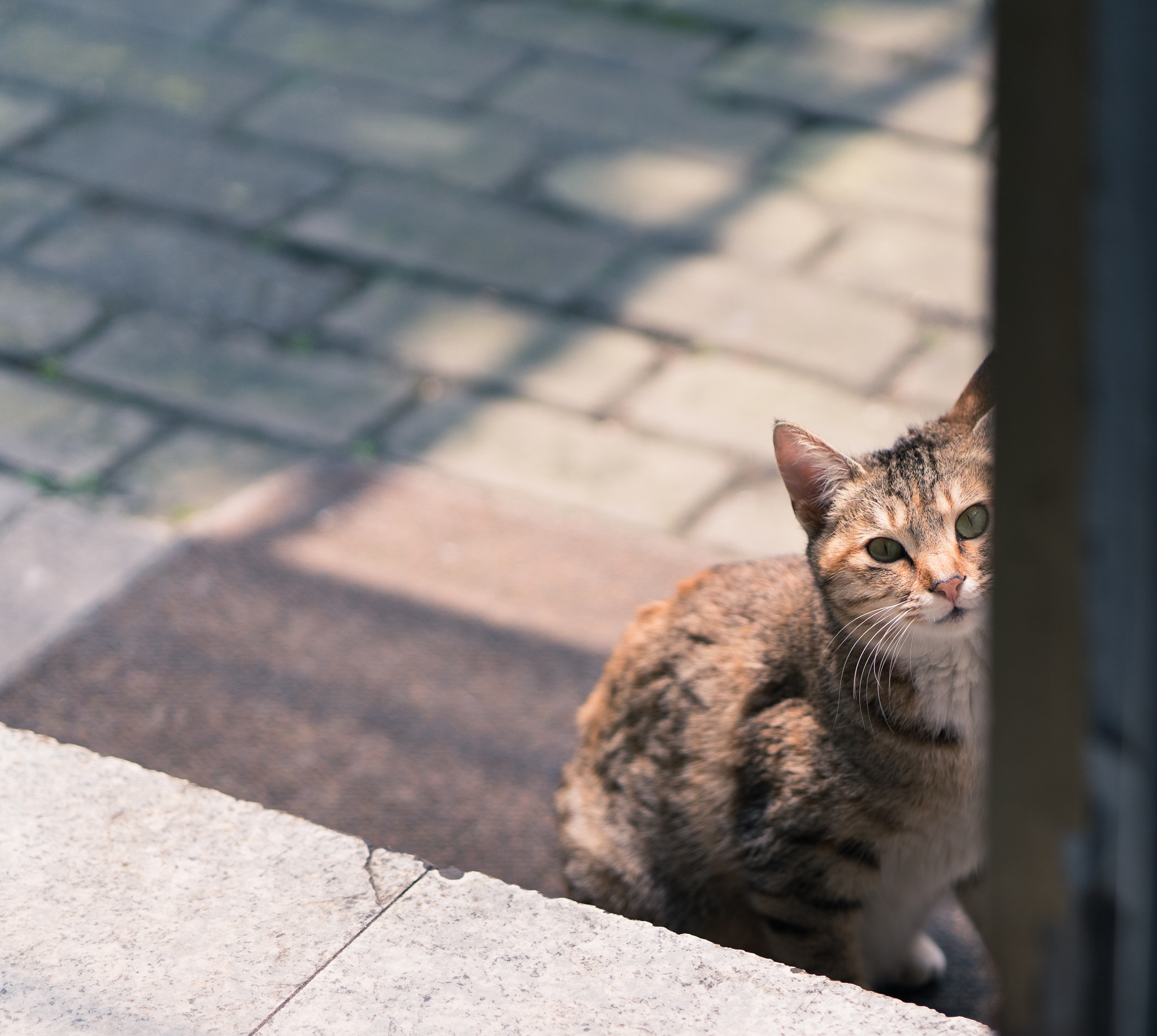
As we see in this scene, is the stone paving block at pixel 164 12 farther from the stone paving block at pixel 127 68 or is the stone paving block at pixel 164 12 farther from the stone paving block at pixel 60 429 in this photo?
the stone paving block at pixel 60 429

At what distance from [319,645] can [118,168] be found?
2.49m

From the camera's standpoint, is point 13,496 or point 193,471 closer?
point 13,496

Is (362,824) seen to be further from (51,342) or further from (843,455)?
(51,342)

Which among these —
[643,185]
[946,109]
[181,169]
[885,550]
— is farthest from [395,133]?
[885,550]

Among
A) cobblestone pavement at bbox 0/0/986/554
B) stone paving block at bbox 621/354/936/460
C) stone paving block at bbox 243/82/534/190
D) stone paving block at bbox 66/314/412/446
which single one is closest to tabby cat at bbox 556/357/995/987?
cobblestone pavement at bbox 0/0/986/554

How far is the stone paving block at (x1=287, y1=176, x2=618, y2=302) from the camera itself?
4723 millimetres

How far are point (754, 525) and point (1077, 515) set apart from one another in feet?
10.3

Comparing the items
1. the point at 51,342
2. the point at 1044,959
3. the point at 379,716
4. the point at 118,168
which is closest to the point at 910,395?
the point at 379,716

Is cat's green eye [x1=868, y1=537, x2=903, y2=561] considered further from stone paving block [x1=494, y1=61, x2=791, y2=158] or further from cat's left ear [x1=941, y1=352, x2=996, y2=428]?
stone paving block [x1=494, y1=61, x2=791, y2=158]

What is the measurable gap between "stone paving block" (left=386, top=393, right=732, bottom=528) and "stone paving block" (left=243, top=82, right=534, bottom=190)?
121cm

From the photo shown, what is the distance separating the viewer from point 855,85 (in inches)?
216

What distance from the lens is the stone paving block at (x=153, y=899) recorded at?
5.57 ft

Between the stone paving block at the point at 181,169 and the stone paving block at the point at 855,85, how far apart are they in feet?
5.40

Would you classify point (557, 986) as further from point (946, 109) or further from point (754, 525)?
point (946, 109)
